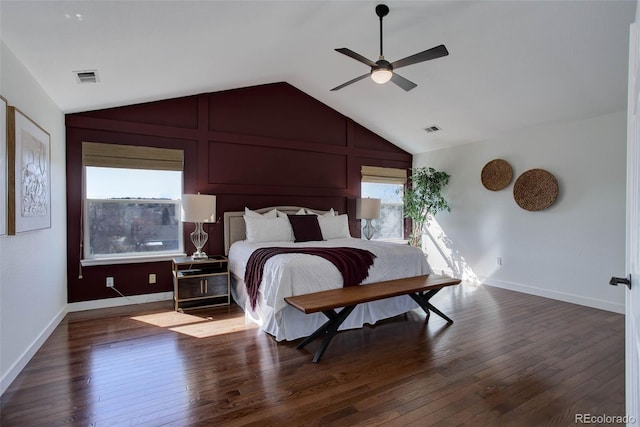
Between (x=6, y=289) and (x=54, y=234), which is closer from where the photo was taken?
(x=6, y=289)

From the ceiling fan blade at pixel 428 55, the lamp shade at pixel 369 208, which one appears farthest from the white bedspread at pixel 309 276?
the ceiling fan blade at pixel 428 55

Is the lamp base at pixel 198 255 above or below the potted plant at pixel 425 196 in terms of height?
below

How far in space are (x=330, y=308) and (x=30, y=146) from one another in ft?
8.56

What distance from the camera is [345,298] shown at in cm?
267

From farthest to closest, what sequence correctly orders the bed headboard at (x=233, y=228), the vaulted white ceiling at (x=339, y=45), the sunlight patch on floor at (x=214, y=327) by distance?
the bed headboard at (x=233, y=228) → the sunlight patch on floor at (x=214, y=327) → the vaulted white ceiling at (x=339, y=45)

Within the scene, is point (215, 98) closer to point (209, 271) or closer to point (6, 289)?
point (209, 271)

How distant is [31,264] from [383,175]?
4988mm

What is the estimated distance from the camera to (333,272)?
302 cm

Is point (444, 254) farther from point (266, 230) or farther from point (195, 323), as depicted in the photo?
point (195, 323)

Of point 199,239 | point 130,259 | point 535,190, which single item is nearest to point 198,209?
point 199,239

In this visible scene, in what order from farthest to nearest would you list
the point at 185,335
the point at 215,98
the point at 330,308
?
the point at 215,98 < the point at 185,335 < the point at 330,308

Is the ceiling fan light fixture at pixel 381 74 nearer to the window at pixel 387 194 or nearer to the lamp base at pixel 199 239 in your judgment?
the lamp base at pixel 199 239

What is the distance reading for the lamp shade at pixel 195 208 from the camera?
3.88 m

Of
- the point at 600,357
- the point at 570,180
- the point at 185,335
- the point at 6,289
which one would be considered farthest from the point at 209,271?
the point at 570,180
